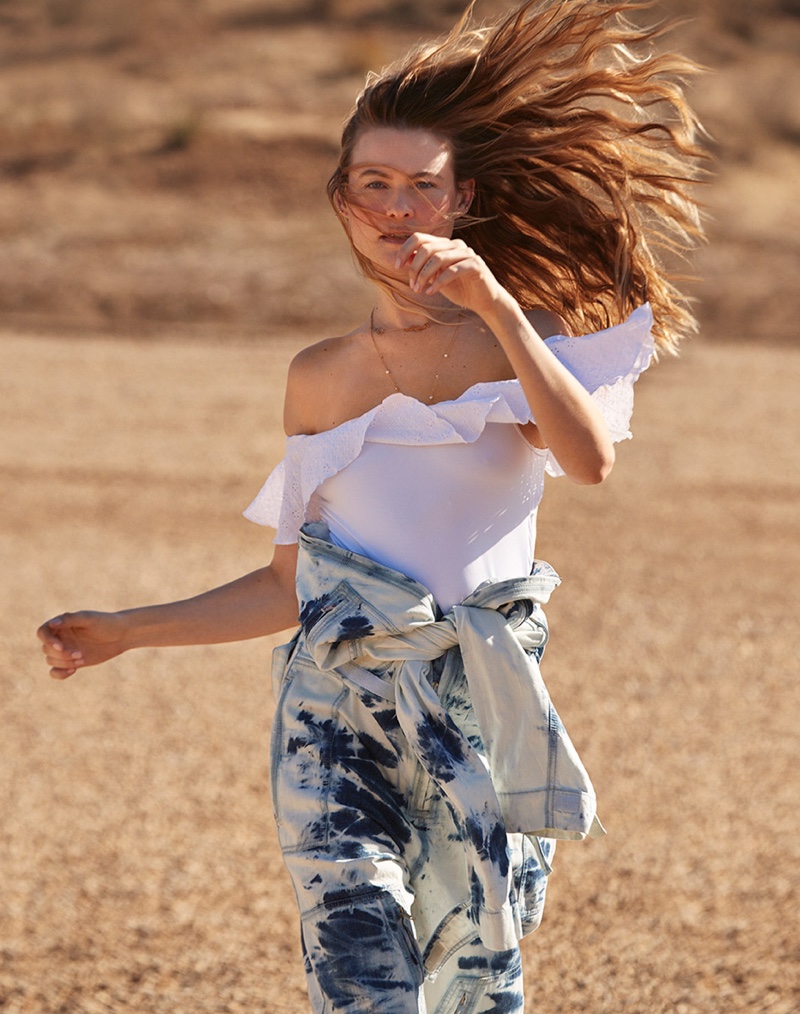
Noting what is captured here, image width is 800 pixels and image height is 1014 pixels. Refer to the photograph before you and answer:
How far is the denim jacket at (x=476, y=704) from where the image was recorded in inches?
88.0

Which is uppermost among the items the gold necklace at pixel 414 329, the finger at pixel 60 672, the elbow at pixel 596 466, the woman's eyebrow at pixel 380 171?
the woman's eyebrow at pixel 380 171

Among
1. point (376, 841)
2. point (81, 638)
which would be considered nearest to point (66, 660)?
point (81, 638)

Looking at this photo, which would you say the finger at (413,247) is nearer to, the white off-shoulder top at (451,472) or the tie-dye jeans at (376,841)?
the white off-shoulder top at (451,472)

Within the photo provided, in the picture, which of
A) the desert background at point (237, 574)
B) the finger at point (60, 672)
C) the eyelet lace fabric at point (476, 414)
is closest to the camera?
the eyelet lace fabric at point (476, 414)

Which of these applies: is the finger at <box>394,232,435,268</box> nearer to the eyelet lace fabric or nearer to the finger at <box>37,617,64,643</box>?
the eyelet lace fabric

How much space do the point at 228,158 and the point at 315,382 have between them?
63.0 ft

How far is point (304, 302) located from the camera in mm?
16188

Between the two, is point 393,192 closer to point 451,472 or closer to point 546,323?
point 546,323

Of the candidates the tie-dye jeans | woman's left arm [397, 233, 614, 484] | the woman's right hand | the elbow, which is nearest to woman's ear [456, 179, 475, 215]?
woman's left arm [397, 233, 614, 484]

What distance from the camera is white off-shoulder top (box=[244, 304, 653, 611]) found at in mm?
2322

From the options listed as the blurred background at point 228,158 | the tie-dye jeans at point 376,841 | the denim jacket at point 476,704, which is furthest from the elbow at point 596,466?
the blurred background at point 228,158

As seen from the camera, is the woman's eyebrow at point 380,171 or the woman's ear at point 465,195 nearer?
the woman's eyebrow at point 380,171

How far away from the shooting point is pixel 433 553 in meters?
2.33

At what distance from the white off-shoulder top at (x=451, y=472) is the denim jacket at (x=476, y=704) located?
60 mm
